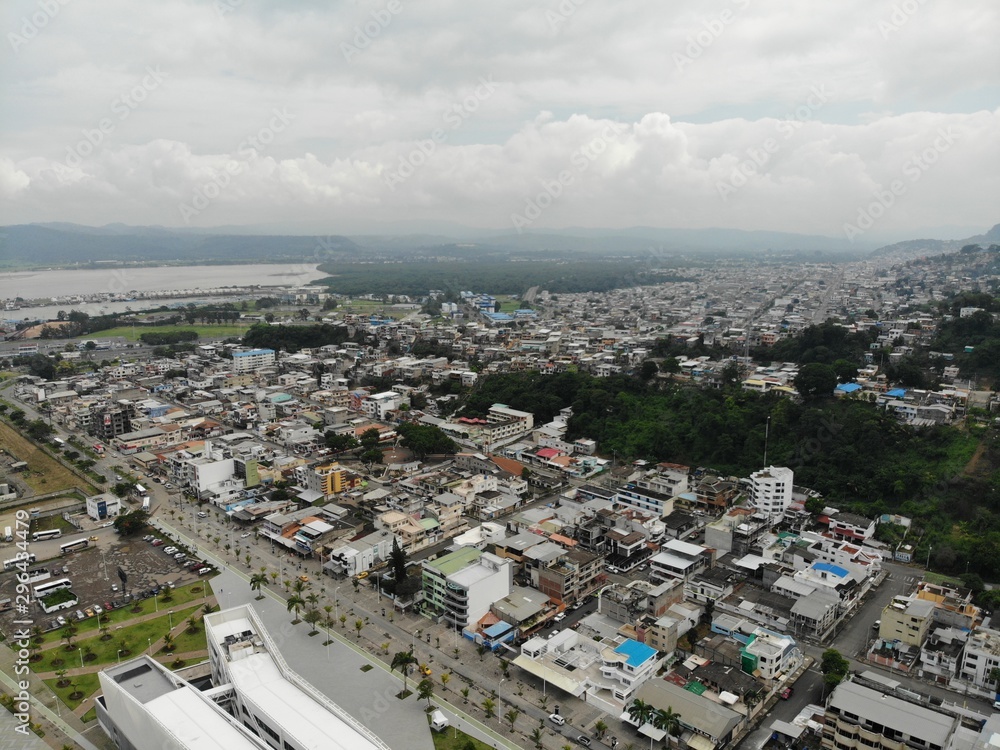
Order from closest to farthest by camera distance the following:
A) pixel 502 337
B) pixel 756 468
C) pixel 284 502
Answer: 1. pixel 284 502
2. pixel 756 468
3. pixel 502 337

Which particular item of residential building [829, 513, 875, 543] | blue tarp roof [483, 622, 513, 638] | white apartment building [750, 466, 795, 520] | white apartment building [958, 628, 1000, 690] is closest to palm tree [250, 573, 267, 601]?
blue tarp roof [483, 622, 513, 638]


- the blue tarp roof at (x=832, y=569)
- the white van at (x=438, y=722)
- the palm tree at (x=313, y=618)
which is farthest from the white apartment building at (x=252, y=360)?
the blue tarp roof at (x=832, y=569)

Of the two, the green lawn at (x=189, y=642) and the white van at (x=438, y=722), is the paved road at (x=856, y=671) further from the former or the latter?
the green lawn at (x=189, y=642)

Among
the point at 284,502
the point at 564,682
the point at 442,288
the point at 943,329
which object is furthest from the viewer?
the point at 442,288

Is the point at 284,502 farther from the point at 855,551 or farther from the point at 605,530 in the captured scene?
the point at 855,551

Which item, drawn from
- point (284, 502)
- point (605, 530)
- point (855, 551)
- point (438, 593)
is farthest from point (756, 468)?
point (284, 502)

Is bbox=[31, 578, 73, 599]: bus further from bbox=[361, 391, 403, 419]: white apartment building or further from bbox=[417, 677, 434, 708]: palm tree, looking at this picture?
bbox=[361, 391, 403, 419]: white apartment building
